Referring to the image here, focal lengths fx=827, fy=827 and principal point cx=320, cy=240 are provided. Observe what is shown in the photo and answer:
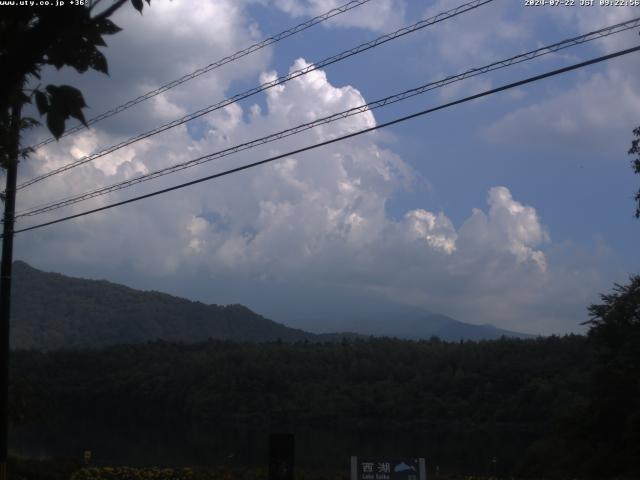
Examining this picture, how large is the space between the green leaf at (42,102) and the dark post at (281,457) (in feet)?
28.0

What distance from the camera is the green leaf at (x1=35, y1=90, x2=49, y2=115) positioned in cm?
458

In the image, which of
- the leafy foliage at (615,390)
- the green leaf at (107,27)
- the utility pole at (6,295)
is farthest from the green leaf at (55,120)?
the leafy foliage at (615,390)

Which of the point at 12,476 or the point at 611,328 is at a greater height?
the point at 611,328

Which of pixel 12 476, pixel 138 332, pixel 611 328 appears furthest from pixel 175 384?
pixel 138 332

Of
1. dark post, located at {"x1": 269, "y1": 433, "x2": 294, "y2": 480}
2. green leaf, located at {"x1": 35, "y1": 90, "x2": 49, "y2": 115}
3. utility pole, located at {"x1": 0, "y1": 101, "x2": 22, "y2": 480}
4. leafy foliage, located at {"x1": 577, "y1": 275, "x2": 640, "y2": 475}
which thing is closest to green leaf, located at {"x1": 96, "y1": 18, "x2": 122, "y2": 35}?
green leaf, located at {"x1": 35, "y1": 90, "x2": 49, "y2": 115}

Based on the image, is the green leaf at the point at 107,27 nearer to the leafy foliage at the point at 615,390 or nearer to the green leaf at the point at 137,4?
the green leaf at the point at 137,4

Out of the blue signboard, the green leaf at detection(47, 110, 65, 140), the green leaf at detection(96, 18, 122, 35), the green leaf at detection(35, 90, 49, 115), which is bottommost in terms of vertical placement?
the blue signboard

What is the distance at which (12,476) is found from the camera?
19922mm

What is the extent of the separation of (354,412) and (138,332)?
409ft

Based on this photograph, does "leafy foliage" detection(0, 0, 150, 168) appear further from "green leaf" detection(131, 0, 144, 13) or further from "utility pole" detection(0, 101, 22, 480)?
"utility pole" detection(0, 101, 22, 480)

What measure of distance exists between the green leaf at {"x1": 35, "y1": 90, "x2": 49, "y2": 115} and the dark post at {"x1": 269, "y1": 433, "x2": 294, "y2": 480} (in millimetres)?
8521

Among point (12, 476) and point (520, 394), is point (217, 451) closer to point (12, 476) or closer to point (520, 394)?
point (12, 476)

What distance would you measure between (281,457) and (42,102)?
339 inches

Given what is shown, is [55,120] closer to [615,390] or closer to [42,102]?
[42,102]
